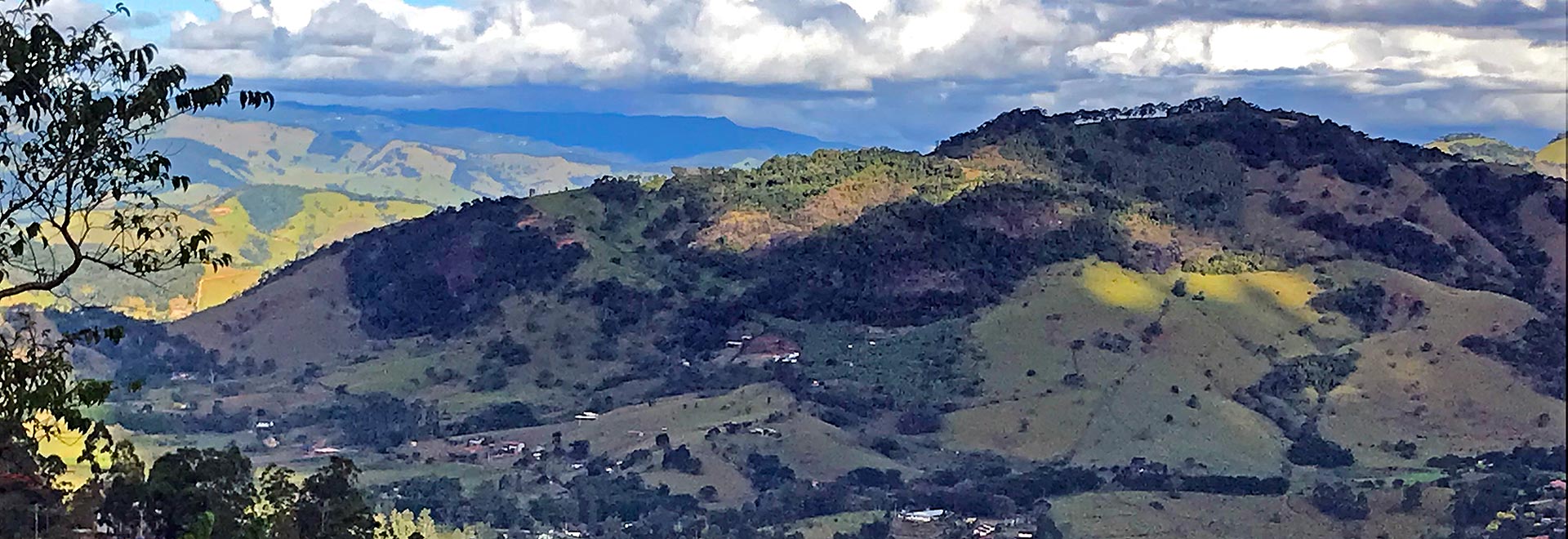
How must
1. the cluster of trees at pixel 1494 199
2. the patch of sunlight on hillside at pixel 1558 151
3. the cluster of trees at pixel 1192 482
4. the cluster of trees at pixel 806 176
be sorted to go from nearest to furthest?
1. the patch of sunlight on hillside at pixel 1558 151
2. the cluster of trees at pixel 1192 482
3. the cluster of trees at pixel 1494 199
4. the cluster of trees at pixel 806 176

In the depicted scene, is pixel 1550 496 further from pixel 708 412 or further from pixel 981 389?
pixel 708 412

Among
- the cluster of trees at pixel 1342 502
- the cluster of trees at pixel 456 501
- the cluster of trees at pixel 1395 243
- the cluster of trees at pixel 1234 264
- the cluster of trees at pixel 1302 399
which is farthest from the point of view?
the cluster of trees at pixel 1395 243

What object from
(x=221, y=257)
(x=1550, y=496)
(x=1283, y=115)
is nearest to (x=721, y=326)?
(x=1283, y=115)

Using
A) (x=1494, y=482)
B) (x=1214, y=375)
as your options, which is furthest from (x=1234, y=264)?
(x=1494, y=482)

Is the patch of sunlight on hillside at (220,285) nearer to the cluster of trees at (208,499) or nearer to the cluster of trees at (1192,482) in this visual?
the cluster of trees at (1192,482)

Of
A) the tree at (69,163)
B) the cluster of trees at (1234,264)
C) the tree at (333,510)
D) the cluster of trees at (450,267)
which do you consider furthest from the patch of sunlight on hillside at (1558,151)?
the cluster of trees at (450,267)

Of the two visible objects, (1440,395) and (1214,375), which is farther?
(1214,375)

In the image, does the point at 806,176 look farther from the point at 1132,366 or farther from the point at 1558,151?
the point at 1558,151
